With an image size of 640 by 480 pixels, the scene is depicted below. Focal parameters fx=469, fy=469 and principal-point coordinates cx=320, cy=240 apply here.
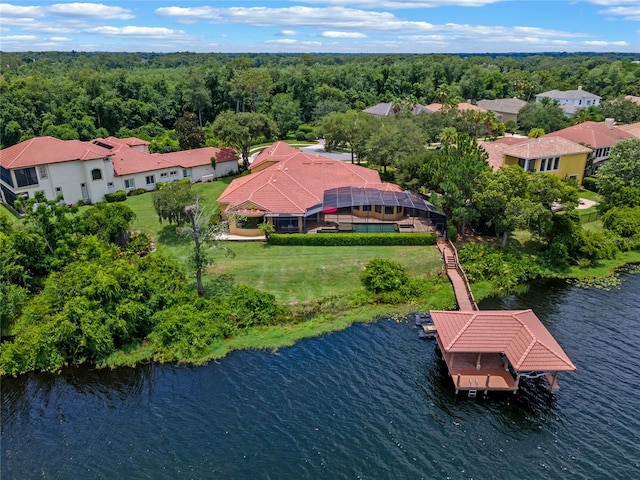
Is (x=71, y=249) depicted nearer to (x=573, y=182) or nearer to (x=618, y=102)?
(x=573, y=182)

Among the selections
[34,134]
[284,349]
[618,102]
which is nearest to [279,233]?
[284,349]

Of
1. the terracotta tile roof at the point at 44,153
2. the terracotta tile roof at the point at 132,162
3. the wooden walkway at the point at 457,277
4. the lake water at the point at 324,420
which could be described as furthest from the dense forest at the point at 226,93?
the lake water at the point at 324,420

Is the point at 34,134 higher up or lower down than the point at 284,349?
higher up

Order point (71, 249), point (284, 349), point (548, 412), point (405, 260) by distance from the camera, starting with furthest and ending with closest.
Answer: point (405, 260) < point (71, 249) < point (284, 349) < point (548, 412)

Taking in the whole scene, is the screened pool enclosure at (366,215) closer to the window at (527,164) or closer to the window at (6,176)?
the window at (527,164)

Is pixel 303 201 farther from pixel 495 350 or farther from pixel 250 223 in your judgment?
pixel 495 350

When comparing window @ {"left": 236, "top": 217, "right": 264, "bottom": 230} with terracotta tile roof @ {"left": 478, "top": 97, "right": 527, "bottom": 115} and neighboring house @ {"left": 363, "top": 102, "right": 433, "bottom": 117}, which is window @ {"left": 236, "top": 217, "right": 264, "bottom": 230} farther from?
terracotta tile roof @ {"left": 478, "top": 97, "right": 527, "bottom": 115}
